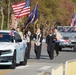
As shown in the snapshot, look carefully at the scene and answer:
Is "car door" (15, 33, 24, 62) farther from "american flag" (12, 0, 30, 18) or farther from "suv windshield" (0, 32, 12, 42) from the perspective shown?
"american flag" (12, 0, 30, 18)

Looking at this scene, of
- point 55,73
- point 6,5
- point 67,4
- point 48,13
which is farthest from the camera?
point 67,4

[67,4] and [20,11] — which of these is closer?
[20,11]

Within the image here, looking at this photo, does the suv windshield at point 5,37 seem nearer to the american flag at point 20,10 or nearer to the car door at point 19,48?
the car door at point 19,48

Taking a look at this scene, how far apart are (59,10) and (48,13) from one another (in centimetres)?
277

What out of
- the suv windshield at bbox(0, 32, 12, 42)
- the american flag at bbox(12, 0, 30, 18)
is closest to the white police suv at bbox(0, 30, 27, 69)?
the suv windshield at bbox(0, 32, 12, 42)

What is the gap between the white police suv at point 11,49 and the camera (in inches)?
646

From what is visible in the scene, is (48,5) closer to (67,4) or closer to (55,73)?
(67,4)

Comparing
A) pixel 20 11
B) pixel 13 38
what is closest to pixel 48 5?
pixel 20 11

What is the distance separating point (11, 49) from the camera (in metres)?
16.4

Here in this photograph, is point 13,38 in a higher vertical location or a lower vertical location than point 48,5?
lower

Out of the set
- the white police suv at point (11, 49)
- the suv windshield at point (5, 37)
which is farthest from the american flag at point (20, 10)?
the suv windshield at point (5, 37)

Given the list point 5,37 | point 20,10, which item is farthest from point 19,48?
point 20,10

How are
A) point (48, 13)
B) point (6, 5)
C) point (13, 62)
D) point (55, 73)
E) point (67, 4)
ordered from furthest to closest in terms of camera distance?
point (67, 4)
point (48, 13)
point (6, 5)
point (13, 62)
point (55, 73)

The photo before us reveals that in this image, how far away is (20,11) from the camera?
89.4 ft
